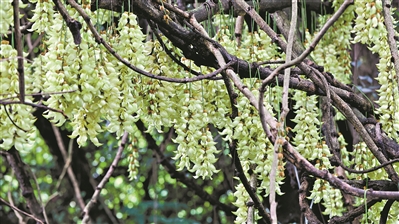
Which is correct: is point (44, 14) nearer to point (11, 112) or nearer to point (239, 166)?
point (11, 112)

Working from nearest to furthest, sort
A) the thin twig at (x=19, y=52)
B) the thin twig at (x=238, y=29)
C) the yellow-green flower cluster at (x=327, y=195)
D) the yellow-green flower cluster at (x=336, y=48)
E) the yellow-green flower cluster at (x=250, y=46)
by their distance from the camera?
1. the thin twig at (x=19, y=52)
2. the yellow-green flower cluster at (x=250, y=46)
3. the yellow-green flower cluster at (x=327, y=195)
4. the thin twig at (x=238, y=29)
5. the yellow-green flower cluster at (x=336, y=48)

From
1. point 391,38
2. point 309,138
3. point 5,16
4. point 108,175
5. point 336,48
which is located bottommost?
point 108,175

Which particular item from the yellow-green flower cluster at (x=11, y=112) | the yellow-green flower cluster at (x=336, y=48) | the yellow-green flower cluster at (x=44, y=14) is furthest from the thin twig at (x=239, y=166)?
the yellow-green flower cluster at (x=336, y=48)

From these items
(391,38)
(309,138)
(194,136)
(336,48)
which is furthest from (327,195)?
(336,48)

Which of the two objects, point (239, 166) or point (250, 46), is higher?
point (250, 46)

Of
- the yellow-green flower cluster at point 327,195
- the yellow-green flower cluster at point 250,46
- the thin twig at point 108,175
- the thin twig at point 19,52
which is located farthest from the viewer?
the thin twig at point 108,175

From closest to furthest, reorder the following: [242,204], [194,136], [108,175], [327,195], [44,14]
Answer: [44,14], [194,136], [242,204], [327,195], [108,175]

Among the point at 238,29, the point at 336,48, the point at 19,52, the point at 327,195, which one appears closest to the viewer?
the point at 19,52

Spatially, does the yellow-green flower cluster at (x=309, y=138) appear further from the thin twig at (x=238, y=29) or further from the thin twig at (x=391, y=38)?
the thin twig at (x=238, y=29)

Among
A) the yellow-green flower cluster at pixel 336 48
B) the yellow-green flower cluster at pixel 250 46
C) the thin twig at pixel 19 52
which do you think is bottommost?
the yellow-green flower cluster at pixel 336 48

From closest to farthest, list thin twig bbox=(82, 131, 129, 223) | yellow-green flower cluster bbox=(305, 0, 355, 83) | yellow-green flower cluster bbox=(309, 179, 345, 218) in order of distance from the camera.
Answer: yellow-green flower cluster bbox=(309, 179, 345, 218) < yellow-green flower cluster bbox=(305, 0, 355, 83) < thin twig bbox=(82, 131, 129, 223)

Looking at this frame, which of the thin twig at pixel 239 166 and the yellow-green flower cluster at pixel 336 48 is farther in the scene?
the yellow-green flower cluster at pixel 336 48

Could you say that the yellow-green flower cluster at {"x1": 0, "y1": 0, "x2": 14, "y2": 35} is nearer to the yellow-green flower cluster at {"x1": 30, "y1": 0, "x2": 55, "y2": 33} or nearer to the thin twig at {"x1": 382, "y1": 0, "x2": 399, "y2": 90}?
the yellow-green flower cluster at {"x1": 30, "y1": 0, "x2": 55, "y2": 33}

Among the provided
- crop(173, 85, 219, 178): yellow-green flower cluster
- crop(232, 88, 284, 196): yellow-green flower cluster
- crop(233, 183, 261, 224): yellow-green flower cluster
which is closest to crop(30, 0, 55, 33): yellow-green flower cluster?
crop(173, 85, 219, 178): yellow-green flower cluster
